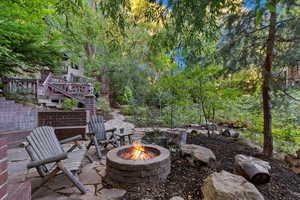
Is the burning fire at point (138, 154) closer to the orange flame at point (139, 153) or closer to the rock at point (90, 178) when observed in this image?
the orange flame at point (139, 153)

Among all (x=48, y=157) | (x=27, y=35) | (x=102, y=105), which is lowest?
(x=48, y=157)

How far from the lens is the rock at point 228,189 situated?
175cm

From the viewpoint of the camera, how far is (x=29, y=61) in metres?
4.80

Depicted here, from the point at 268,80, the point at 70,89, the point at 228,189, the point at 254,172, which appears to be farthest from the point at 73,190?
the point at 70,89

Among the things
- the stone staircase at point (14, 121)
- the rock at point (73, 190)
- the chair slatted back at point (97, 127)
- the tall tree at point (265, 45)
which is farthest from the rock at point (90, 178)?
the tall tree at point (265, 45)

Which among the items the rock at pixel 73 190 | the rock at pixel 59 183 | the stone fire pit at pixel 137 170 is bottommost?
the rock at pixel 73 190

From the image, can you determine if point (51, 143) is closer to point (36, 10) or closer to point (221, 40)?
point (36, 10)

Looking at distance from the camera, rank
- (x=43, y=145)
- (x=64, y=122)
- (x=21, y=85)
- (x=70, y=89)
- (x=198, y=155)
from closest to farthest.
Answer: (x=43, y=145), (x=198, y=155), (x=64, y=122), (x=21, y=85), (x=70, y=89)

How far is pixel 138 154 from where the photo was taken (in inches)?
108

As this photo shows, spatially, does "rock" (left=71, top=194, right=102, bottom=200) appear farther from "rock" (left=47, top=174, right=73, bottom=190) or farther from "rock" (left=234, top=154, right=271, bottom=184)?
"rock" (left=234, top=154, right=271, bottom=184)

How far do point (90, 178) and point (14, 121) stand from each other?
3.25 meters

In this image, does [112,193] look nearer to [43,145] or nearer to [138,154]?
[138,154]

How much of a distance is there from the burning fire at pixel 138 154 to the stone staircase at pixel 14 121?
3297mm

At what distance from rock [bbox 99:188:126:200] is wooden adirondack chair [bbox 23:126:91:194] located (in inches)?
10.4
